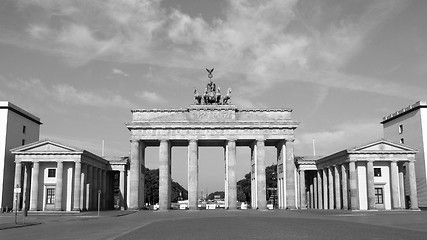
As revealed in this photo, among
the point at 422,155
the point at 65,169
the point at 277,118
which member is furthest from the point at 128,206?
the point at 422,155

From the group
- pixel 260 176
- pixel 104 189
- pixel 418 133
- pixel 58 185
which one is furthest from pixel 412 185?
pixel 58 185

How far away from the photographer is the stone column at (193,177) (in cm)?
8106

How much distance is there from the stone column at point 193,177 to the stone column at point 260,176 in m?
10.9

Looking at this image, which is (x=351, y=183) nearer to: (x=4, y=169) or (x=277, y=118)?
(x=277, y=118)

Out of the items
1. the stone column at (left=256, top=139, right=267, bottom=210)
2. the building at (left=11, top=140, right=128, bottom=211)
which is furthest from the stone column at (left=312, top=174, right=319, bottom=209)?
the building at (left=11, top=140, right=128, bottom=211)

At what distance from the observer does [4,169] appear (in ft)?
232

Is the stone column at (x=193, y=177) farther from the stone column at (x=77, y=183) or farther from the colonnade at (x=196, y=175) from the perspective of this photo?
the stone column at (x=77, y=183)

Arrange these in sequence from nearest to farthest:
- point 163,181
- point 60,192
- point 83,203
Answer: point 60,192 < point 83,203 < point 163,181

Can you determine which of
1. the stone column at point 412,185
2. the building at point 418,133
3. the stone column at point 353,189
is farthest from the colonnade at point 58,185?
the building at point 418,133

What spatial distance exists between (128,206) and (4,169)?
71.5 feet

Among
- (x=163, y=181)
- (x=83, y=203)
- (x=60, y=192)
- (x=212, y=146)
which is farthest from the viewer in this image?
(x=212, y=146)

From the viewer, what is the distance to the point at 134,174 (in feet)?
267

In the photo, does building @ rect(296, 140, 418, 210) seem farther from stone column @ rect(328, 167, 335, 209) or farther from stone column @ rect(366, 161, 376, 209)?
stone column @ rect(328, 167, 335, 209)

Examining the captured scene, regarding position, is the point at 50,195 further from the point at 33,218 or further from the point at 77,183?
the point at 33,218
